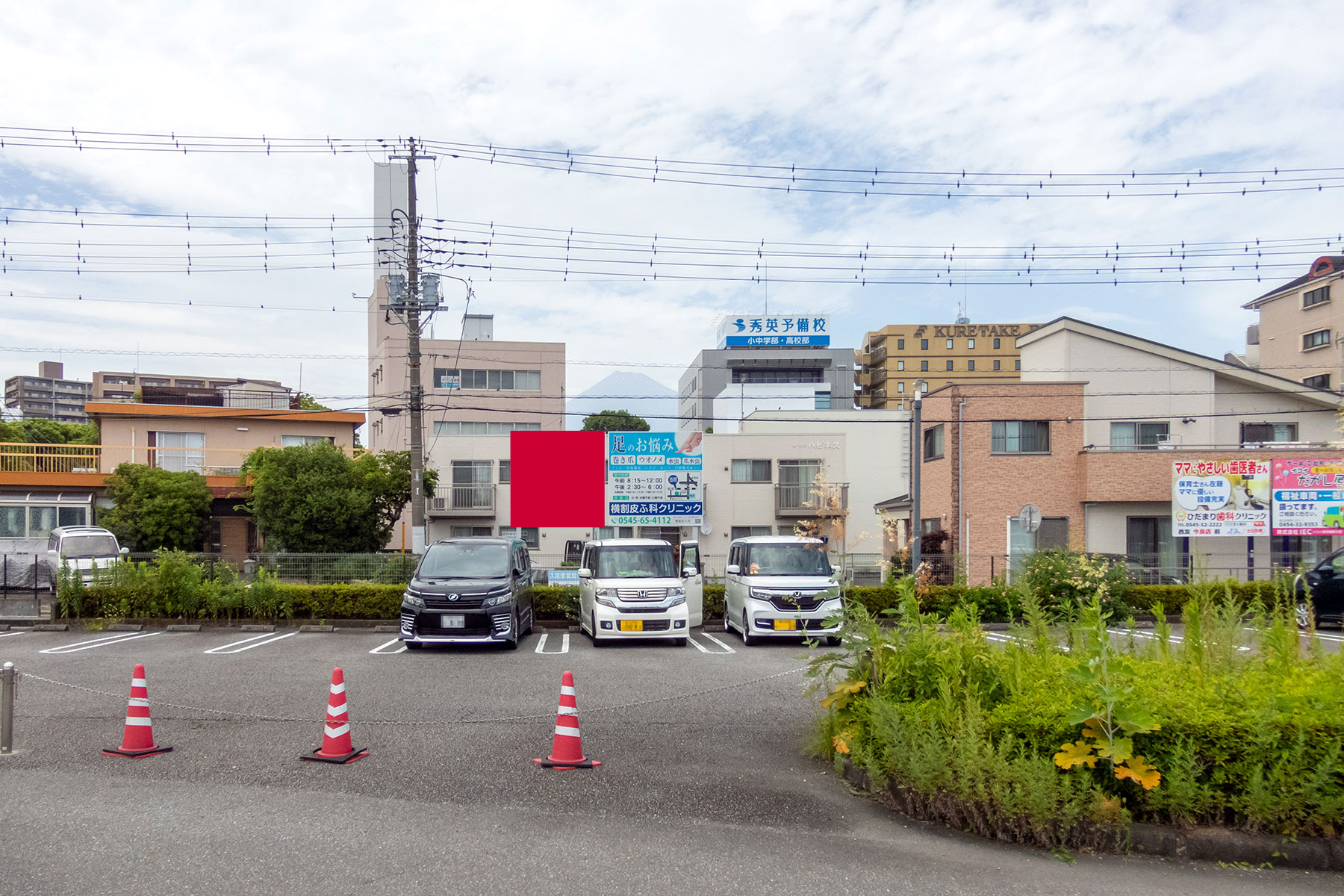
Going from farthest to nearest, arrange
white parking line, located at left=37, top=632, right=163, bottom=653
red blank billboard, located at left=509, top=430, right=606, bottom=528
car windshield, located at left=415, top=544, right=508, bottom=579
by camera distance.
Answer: red blank billboard, located at left=509, top=430, right=606, bottom=528 < car windshield, located at left=415, top=544, right=508, bottom=579 < white parking line, located at left=37, top=632, right=163, bottom=653

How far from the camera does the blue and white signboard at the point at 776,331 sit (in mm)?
67812

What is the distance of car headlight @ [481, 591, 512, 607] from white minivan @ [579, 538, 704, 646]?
159 cm

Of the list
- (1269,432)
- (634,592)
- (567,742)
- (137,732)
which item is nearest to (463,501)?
(634,592)

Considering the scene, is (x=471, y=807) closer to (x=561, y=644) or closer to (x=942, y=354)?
(x=561, y=644)

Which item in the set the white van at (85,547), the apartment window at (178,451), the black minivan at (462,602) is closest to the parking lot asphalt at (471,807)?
the black minivan at (462,602)

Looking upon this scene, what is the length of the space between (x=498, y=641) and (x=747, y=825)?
9015 mm

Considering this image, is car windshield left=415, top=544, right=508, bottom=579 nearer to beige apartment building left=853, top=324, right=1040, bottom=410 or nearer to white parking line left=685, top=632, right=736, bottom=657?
white parking line left=685, top=632, right=736, bottom=657

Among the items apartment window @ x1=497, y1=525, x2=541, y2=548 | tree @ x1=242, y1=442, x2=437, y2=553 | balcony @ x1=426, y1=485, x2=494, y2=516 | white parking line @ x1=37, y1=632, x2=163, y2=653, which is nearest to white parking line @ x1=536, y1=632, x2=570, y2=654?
white parking line @ x1=37, y1=632, x2=163, y2=653

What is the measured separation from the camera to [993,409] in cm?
2645

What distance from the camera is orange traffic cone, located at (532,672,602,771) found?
6.95 m

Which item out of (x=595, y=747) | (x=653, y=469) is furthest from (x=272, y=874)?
(x=653, y=469)

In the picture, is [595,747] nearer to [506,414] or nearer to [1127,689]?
[1127,689]

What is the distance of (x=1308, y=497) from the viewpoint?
2138 cm

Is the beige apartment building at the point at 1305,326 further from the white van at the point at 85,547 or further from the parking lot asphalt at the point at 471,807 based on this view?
the white van at the point at 85,547
